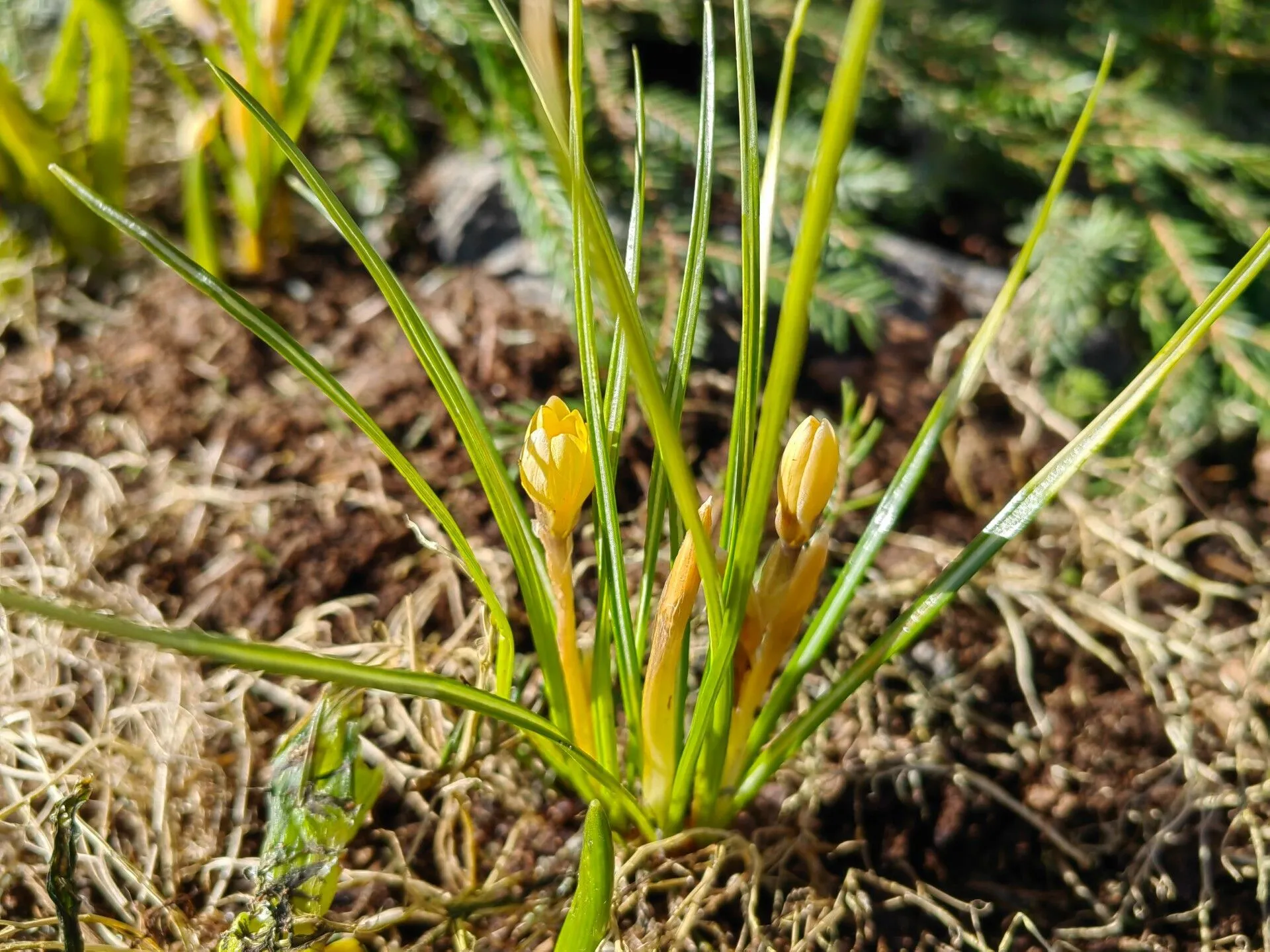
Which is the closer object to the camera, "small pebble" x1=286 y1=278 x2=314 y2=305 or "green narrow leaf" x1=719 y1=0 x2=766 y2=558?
"green narrow leaf" x1=719 y1=0 x2=766 y2=558

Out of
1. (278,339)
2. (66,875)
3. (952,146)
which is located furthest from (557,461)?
(952,146)

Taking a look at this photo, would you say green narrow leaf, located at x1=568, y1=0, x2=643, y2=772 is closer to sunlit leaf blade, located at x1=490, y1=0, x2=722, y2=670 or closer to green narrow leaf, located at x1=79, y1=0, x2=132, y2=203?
sunlit leaf blade, located at x1=490, y1=0, x2=722, y2=670

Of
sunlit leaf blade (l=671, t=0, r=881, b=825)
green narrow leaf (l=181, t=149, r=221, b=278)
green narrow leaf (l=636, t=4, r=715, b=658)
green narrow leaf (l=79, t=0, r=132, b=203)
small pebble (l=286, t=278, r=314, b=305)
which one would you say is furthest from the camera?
small pebble (l=286, t=278, r=314, b=305)

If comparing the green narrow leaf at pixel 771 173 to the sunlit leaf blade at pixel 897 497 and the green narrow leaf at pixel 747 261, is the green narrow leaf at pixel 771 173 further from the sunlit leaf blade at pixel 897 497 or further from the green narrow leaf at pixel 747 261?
the sunlit leaf blade at pixel 897 497

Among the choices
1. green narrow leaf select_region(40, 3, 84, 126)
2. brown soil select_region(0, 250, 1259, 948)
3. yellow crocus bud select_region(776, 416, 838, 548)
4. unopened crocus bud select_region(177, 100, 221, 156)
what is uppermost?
green narrow leaf select_region(40, 3, 84, 126)

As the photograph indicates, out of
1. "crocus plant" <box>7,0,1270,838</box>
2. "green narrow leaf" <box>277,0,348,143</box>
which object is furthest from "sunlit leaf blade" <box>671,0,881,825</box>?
"green narrow leaf" <box>277,0,348,143</box>
